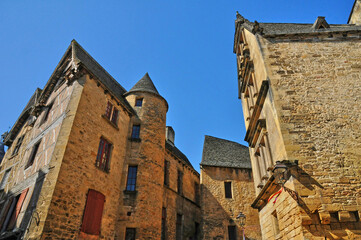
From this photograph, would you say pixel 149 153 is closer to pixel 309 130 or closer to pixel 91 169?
pixel 91 169

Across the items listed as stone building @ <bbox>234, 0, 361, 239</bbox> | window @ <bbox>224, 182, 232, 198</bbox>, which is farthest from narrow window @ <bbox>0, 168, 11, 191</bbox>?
window @ <bbox>224, 182, 232, 198</bbox>

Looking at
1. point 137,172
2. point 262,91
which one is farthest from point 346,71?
point 137,172

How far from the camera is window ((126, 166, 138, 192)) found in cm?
1171

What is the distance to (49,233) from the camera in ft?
23.8

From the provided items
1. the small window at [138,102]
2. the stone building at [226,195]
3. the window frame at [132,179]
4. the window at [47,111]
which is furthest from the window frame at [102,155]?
the stone building at [226,195]

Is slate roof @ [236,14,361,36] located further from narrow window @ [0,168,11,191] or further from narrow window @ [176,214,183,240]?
narrow window @ [0,168,11,191]

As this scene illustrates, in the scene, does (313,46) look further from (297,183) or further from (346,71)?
(297,183)

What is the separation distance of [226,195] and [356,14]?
1444 cm

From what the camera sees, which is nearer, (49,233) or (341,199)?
(341,199)

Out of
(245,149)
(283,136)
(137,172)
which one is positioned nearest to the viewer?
(283,136)

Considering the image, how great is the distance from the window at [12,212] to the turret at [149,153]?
184 inches

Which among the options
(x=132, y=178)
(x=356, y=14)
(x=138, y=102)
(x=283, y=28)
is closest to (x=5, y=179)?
(x=132, y=178)

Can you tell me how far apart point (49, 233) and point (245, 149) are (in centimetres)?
1736

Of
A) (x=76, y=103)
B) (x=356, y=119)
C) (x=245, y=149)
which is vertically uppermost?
(x=245, y=149)
